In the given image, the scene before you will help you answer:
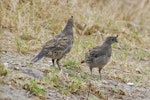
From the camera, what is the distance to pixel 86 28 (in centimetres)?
1248

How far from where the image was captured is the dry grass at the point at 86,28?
1048cm

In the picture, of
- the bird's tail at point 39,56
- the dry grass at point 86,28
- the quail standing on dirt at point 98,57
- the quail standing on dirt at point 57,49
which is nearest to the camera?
the bird's tail at point 39,56

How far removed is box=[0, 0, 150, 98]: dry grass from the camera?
34.4 feet

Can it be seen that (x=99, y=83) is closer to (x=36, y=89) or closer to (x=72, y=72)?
(x=72, y=72)

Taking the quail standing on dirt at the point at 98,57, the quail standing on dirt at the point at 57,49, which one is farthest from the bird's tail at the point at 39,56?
the quail standing on dirt at the point at 98,57

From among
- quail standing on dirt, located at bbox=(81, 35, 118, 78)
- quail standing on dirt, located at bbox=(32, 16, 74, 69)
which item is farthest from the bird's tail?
quail standing on dirt, located at bbox=(81, 35, 118, 78)

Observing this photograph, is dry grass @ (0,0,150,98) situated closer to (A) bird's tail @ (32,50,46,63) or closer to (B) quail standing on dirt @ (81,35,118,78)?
(B) quail standing on dirt @ (81,35,118,78)

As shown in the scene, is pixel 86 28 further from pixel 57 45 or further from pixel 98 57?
pixel 57 45

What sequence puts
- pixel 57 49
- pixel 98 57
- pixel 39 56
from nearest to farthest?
pixel 39 56
pixel 57 49
pixel 98 57

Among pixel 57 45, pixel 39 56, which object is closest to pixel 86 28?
pixel 57 45

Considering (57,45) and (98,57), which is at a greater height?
(57,45)

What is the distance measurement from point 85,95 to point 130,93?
A: 0.99m

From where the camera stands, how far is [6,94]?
25.0 feet

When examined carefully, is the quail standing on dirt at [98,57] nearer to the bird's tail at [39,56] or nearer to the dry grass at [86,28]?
the dry grass at [86,28]
